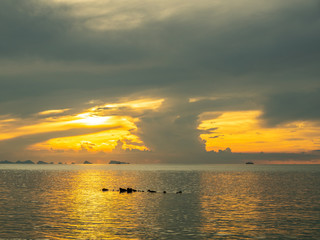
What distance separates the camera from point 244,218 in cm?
4862

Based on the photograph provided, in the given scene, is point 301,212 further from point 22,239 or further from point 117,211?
point 22,239

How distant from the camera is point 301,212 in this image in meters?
55.2

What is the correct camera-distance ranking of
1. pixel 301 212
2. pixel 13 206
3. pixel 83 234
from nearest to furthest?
pixel 83 234 < pixel 301 212 < pixel 13 206

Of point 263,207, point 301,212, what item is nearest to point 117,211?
point 263,207

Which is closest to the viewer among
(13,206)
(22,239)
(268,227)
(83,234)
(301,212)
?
(22,239)

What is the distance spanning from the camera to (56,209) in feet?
188

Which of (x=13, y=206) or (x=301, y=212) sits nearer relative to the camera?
(x=301, y=212)

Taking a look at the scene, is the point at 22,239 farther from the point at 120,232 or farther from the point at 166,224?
the point at 166,224

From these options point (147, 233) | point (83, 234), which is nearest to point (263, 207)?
point (147, 233)

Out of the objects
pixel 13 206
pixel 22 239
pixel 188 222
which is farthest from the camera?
pixel 13 206

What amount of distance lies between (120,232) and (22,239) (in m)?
10.1

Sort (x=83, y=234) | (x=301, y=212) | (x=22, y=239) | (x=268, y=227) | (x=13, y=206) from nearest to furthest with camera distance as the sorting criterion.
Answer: (x=22, y=239) → (x=83, y=234) → (x=268, y=227) → (x=301, y=212) → (x=13, y=206)

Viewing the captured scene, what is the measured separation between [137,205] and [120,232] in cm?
2410

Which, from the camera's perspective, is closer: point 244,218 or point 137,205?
point 244,218
